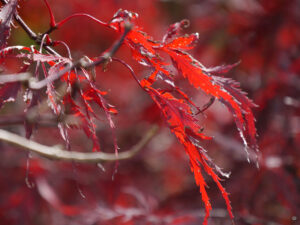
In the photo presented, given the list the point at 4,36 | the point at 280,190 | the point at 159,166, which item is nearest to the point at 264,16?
the point at 280,190

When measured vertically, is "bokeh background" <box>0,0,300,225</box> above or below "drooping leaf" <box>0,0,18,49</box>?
below

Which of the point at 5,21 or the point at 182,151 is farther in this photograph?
the point at 182,151

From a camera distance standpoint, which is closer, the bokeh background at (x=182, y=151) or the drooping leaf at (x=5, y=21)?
the drooping leaf at (x=5, y=21)

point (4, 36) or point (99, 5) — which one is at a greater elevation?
point (4, 36)

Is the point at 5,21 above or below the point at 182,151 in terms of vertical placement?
above

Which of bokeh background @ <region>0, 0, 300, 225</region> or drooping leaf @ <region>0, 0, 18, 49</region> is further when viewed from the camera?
bokeh background @ <region>0, 0, 300, 225</region>

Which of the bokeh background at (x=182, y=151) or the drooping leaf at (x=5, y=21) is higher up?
the drooping leaf at (x=5, y=21)

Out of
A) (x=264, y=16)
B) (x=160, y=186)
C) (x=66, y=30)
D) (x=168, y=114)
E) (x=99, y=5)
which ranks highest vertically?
(x=168, y=114)

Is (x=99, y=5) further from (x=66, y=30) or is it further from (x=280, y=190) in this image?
(x=280, y=190)
